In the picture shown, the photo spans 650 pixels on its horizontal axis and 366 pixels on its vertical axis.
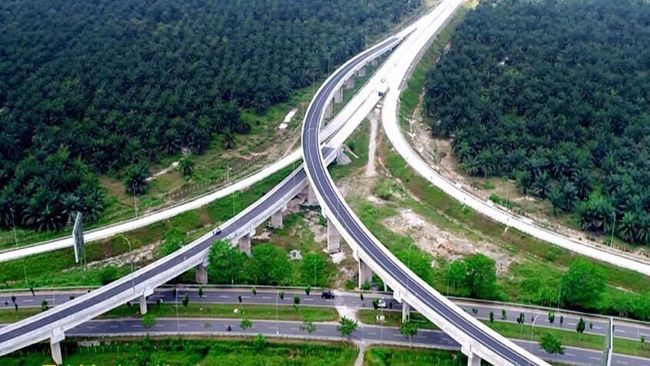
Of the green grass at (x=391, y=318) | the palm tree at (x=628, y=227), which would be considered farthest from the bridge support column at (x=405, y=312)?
the palm tree at (x=628, y=227)

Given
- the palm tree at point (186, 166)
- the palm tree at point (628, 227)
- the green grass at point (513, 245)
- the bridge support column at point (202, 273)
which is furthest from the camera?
the palm tree at point (186, 166)

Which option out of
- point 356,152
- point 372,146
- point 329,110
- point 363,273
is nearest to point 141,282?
point 363,273

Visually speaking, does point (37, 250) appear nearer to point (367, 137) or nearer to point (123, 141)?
point (123, 141)

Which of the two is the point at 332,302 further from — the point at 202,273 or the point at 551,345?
the point at 551,345

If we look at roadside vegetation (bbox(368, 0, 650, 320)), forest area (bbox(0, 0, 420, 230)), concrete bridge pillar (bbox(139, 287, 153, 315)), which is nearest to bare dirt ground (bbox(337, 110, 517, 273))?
roadside vegetation (bbox(368, 0, 650, 320))

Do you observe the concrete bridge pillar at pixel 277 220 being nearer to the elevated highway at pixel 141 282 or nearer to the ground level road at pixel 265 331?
the elevated highway at pixel 141 282

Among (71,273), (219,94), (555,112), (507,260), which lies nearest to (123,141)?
(219,94)
